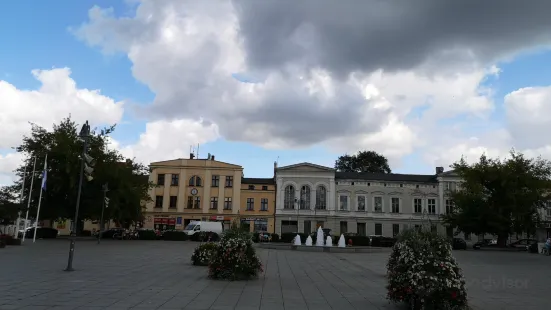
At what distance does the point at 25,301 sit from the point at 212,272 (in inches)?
240

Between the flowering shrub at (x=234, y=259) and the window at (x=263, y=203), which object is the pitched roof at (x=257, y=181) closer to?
the window at (x=263, y=203)

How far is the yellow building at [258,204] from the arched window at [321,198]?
23.1 feet

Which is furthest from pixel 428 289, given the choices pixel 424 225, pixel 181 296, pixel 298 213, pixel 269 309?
pixel 298 213

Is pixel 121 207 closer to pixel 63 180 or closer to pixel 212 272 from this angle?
pixel 63 180

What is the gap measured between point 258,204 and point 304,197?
7.41m

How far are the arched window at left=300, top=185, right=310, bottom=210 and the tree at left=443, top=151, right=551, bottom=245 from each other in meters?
21.9

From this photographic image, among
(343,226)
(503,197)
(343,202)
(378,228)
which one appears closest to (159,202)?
(343,202)

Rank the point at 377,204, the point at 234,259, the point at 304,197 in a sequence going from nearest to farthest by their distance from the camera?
the point at 234,259 → the point at 304,197 → the point at 377,204

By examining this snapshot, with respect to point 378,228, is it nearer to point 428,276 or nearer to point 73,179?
point 73,179

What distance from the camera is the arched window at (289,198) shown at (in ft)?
228

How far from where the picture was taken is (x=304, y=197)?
69.8 meters

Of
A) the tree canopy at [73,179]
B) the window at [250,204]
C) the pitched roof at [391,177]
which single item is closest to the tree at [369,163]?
the pitched roof at [391,177]

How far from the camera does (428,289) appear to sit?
8891mm

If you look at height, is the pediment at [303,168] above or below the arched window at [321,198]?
above
